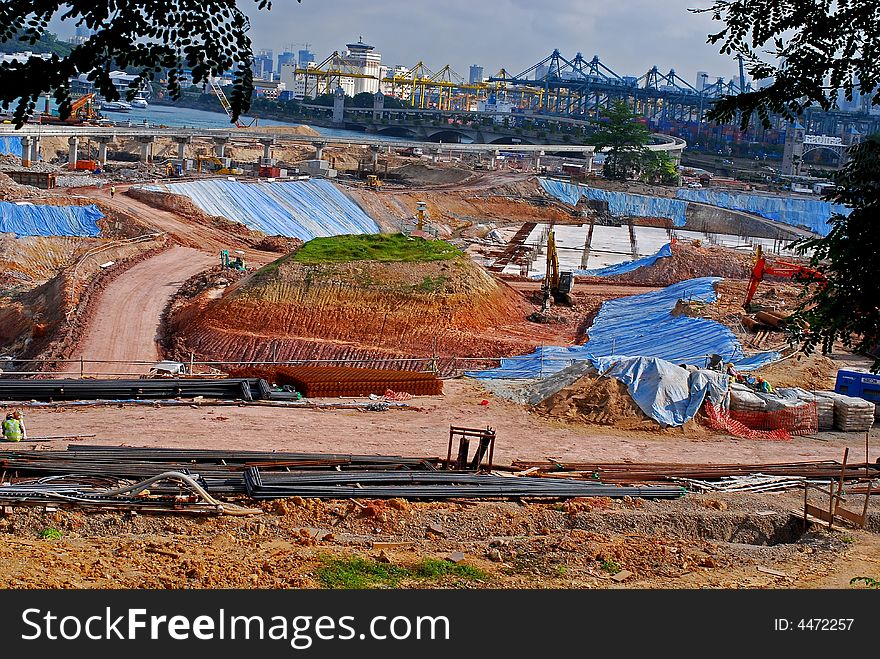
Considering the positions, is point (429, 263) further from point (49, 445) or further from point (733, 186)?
point (733, 186)

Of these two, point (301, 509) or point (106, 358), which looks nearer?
point (301, 509)

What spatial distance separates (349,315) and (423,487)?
65.6 ft

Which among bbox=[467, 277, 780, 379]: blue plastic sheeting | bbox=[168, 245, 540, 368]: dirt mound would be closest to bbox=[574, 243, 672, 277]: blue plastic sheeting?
bbox=[467, 277, 780, 379]: blue plastic sheeting

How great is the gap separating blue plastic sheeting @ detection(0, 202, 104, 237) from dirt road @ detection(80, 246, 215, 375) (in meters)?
6.81

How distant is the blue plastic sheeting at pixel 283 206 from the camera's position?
6147cm

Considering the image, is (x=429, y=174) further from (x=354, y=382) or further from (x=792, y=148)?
(x=354, y=382)

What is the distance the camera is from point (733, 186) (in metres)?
111

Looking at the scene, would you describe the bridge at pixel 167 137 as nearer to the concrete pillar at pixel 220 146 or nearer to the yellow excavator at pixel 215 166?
the concrete pillar at pixel 220 146

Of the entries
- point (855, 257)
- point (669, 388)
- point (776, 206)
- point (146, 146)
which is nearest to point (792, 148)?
point (776, 206)

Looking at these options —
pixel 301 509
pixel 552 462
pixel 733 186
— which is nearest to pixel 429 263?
pixel 552 462

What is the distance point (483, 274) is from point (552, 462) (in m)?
21.5

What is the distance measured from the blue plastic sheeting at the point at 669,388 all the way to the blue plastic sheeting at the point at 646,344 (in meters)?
4.85

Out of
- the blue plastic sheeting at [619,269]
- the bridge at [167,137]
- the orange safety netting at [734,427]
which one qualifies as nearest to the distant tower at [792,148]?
the bridge at [167,137]

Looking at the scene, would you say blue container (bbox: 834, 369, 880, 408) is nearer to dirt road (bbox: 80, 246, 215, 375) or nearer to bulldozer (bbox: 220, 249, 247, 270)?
dirt road (bbox: 80, 246, 215, 375)
